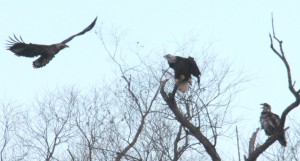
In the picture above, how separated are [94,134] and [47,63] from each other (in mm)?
5391

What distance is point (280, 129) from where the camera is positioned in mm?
6707

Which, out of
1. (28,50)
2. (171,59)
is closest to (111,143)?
(171,59)

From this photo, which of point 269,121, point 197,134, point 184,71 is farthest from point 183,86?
point 197,134

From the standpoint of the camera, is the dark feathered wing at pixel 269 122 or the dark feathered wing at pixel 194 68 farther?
the dark feathered wing at pixel 194 68

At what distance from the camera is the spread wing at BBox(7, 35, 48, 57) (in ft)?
28.9

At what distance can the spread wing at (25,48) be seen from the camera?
8820 millimetres

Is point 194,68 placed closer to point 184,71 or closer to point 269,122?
point 184,71

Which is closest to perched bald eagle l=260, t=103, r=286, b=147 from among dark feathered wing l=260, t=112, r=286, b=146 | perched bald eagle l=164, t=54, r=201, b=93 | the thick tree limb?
dark feathered wing l=260, t=112, r=286, b=146

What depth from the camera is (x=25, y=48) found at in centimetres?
900

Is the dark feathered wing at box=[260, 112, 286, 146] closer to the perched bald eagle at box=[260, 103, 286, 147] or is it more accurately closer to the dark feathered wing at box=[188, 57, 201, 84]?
the perched bald eagle at box=[260, 103, 286, 147]

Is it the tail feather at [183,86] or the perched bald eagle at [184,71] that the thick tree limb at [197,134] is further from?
the tail feather at [183,86]

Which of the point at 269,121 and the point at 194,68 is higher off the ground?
the point at 194,68

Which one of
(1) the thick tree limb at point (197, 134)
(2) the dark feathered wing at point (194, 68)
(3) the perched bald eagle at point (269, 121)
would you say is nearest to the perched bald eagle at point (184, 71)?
(2) the dark feathered wing at point (194, 68)

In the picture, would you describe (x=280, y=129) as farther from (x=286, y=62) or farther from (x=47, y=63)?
(x=47, y=63)
